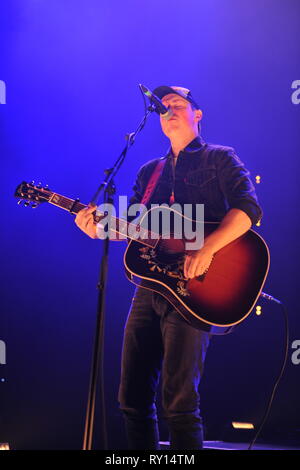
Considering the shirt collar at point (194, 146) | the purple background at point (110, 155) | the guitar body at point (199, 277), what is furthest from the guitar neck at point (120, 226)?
the purple background at point (110, 155)

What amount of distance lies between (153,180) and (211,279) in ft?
2.34

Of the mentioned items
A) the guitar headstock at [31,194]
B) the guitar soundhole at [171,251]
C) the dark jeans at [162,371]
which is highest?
the guitar headstock at [31,194]

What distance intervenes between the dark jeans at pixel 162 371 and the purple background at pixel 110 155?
1.25 m

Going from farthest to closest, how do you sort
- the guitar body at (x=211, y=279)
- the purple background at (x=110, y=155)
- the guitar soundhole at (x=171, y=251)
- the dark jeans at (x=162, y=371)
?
the purple background at (x=110, y=155), the guitar soundhole at (x=171, y=251), the guitar body at (x=211, y=279), the dark jeans at (x=162, y=371)

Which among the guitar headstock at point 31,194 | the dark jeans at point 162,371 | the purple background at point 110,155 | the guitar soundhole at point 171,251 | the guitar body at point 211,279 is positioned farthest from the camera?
the purple background at point 110,155

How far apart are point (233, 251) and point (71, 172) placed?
1.80 meters

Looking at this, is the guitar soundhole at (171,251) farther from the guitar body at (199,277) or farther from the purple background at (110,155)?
the purple background at (110,155)

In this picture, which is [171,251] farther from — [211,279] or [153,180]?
[153,180]

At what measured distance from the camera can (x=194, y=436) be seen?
2.04 metres

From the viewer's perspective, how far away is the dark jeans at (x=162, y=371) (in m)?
2.07

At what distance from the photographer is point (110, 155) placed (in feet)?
12.2

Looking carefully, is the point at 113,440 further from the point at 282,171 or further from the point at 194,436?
the point at 282,171

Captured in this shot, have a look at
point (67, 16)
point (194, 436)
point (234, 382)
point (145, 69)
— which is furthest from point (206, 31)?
point (194, 436)

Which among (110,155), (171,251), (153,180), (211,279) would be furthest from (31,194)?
(110,155)
